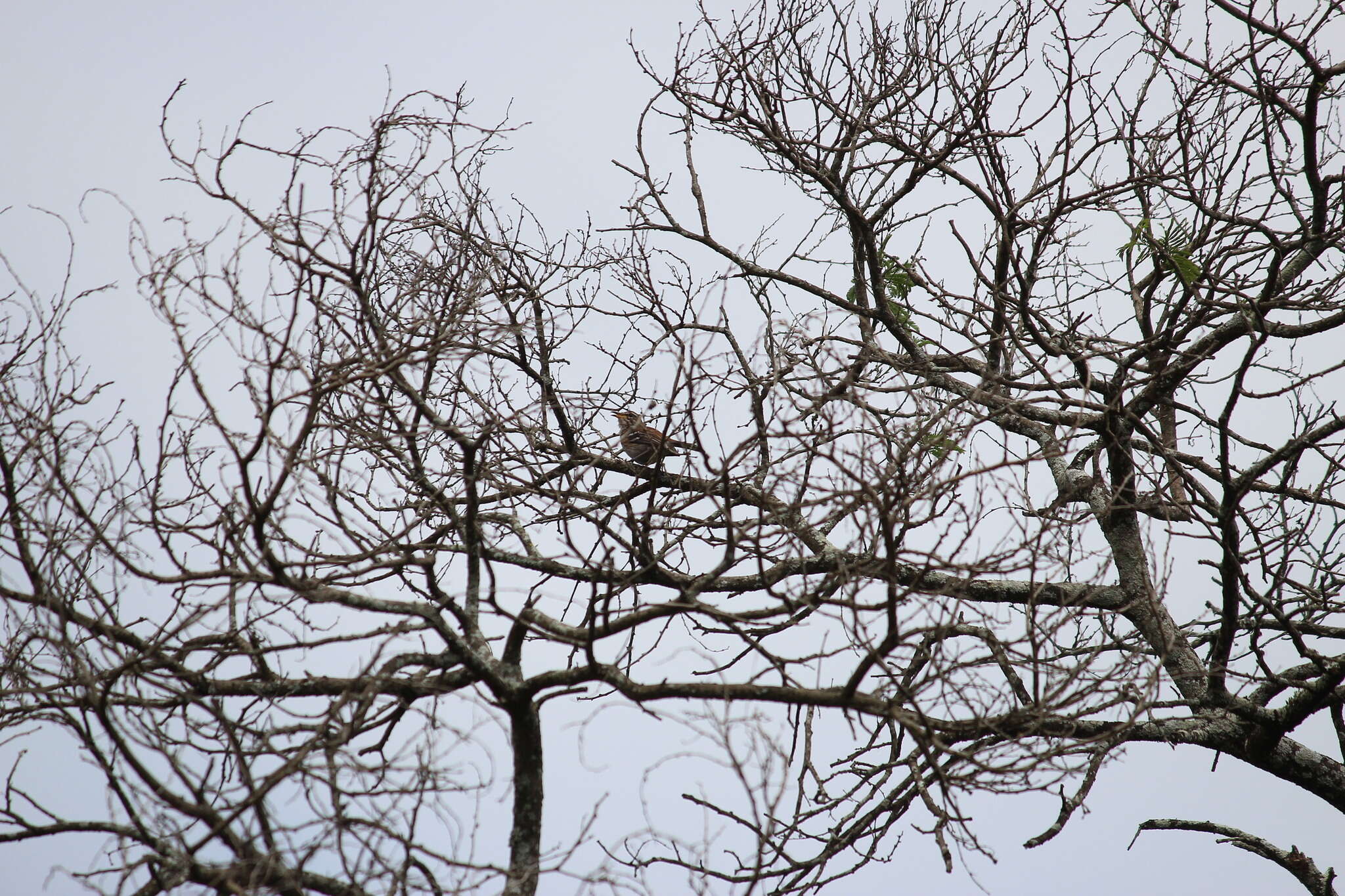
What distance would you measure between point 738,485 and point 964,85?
12.2ft

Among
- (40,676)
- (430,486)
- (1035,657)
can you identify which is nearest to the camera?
(1035,657)

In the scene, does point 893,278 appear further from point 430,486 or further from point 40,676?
point 40,676

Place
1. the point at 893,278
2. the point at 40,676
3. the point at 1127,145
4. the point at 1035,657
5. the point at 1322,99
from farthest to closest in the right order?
the point at 893,278 → the point at 1127,145 → the point at 1322,99 → the point at 40,676 → the point at 1035,657

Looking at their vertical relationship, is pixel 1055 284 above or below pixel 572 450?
above

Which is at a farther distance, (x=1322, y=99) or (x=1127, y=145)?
(x=1127, y=145)

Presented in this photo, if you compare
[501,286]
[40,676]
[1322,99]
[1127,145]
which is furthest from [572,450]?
[1322,99]

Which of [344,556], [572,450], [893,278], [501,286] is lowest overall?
[344,556]

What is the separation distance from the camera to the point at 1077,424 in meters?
3.75

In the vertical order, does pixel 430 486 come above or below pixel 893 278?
below

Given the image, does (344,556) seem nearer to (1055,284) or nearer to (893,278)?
(893,278)

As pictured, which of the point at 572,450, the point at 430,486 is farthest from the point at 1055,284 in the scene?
the point at 430,486

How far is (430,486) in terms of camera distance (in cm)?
475

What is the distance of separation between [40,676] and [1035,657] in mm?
3997

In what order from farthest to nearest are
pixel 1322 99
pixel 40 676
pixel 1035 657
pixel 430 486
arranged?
pixel 1322 99 < pixel 430 486 < pixel 40 676 < pixel 1035 657
